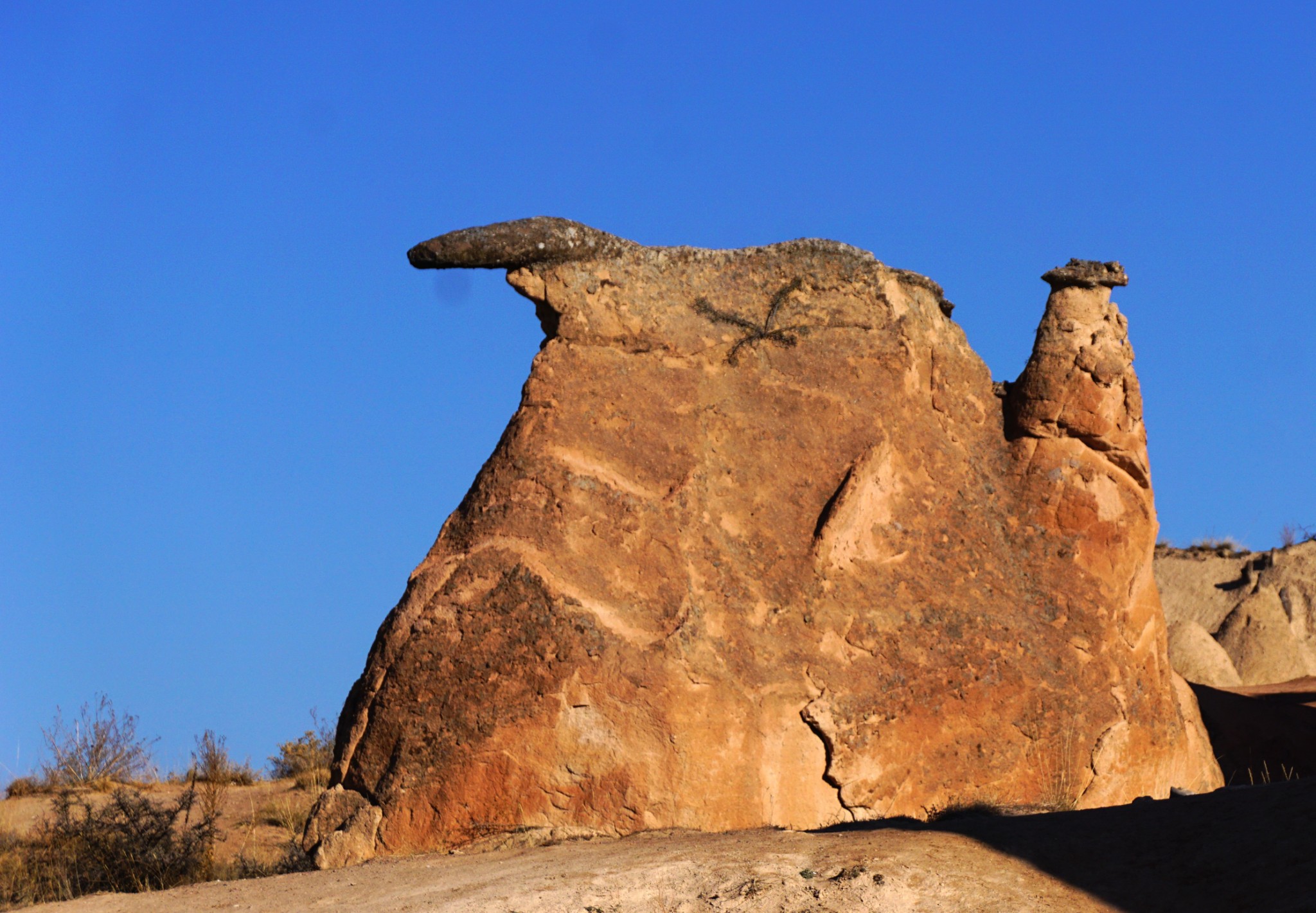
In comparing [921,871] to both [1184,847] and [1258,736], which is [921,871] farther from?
[1258,736]

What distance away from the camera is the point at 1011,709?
620 centimetres

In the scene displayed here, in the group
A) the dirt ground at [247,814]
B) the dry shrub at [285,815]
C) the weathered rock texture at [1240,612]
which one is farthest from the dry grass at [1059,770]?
the weathered rock texture at [1240,612]

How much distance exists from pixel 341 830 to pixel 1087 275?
16.3ft

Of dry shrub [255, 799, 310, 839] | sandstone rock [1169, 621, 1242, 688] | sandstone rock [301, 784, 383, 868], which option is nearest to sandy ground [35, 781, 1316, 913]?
sandstone rock [301, 784, 383, 868]

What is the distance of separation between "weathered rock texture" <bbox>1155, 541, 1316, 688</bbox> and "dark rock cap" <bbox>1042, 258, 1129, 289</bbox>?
7034 mm

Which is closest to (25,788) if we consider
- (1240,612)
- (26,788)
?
(26,788)

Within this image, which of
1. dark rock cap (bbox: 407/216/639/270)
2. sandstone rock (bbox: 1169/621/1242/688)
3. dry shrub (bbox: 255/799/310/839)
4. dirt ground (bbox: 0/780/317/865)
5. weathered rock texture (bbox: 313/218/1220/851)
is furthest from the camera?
sandstone rock (bbox: 1169/621/1242/688)

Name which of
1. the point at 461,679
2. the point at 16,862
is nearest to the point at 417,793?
the point at 461,679

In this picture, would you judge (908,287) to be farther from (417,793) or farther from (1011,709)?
(417,793)

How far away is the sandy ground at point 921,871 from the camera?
4.29m

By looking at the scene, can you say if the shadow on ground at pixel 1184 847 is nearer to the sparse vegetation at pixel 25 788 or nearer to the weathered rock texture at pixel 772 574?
the weathered rock texture at pixel 772 574

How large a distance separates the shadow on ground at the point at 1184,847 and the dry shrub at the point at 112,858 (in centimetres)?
471

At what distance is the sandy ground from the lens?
4.29m

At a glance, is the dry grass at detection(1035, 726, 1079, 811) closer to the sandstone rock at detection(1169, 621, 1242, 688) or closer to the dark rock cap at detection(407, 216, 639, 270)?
the dark rock cap at detection(407, 216, 639, 270)
